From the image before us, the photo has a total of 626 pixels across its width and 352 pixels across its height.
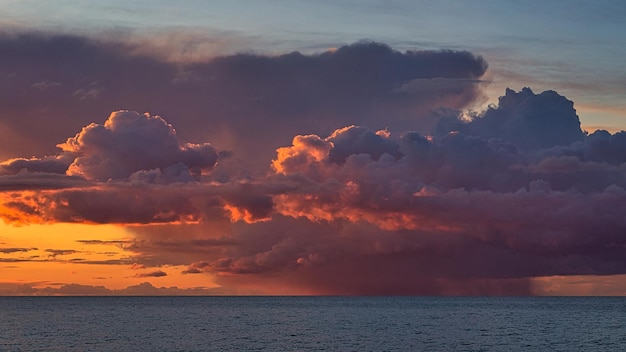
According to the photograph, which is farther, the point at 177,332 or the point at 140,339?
the point at 177,332

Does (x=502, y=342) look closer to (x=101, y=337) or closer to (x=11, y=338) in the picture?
(x=101, y=337)

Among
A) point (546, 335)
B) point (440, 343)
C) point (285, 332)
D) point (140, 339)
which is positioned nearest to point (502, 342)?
point (440, 343)

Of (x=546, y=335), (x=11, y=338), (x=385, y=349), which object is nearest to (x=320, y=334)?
(x=385, y=349)

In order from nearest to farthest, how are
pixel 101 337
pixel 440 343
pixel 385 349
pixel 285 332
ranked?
pixel 385 349
pixel 440 343
pixel 101 337
pixel 285 332

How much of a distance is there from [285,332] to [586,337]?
2472 inches

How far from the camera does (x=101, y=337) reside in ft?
591

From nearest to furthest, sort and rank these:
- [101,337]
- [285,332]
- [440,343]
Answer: [440,343]
[101,337]
[285,332]

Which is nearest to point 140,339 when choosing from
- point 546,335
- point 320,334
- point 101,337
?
point 101,337

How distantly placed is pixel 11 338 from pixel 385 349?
241ft

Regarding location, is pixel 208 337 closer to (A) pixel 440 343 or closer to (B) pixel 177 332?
(B) pixel 177 332

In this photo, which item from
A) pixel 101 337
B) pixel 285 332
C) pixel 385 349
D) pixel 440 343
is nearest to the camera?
pixel 385 349

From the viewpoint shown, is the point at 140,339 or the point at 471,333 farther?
the point at 471,333

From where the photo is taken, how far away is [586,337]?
194500mm

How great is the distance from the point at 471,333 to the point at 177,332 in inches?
2444
